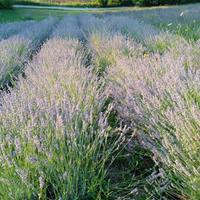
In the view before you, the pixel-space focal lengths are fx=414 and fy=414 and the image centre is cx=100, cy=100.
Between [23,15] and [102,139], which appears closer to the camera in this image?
[102,139]

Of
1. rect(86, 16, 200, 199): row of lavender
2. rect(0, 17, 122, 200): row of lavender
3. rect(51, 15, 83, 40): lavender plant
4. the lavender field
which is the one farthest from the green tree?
rect(0, 17, 122, 200): row of lavender

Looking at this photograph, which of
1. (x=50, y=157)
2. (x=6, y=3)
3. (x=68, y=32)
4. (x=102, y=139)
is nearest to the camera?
(x=50, y=157)

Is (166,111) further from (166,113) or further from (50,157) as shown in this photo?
(50,157)

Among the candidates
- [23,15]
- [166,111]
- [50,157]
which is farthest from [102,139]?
[23,15]

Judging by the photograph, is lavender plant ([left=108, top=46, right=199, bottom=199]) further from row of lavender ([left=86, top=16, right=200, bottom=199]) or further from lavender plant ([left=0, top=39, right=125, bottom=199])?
lavender plant ([left=0, top=39, right=125, bottom=199])

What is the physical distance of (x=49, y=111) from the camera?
2.46 metres

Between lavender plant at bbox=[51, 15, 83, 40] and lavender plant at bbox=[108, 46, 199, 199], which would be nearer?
lavender plant at bbox=[108, 46, 199, 199]

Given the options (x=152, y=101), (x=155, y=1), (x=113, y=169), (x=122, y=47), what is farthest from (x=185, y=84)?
(x=155, y=1)

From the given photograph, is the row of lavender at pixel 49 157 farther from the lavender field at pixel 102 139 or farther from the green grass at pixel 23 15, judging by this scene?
the green grass at pixel 23 15

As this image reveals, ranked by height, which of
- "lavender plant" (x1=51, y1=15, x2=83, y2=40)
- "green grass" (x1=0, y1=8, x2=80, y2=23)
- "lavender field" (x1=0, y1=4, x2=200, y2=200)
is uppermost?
"lavender field" (x1=0, y1=4, x2=200, y2=200)

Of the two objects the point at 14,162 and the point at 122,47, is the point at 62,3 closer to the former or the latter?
the point at 122,47

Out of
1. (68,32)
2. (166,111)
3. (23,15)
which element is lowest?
(23,15)

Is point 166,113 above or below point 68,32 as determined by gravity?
above

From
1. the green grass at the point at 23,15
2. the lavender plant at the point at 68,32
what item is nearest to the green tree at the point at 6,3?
the green grass at the point at 23,15
